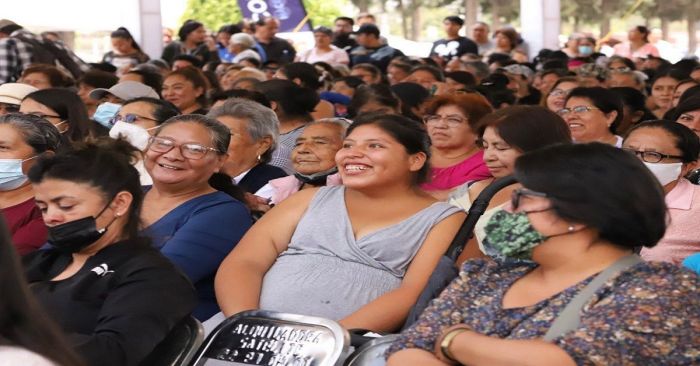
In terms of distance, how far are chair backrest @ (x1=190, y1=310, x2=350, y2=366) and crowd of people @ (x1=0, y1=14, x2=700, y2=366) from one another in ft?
0.75

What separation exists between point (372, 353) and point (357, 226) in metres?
0.96

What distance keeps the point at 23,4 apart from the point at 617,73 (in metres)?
8.74

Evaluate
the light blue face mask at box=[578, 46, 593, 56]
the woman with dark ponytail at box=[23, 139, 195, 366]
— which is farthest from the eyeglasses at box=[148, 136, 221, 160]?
the light blue face mask at box=[578, 46, 593, 56]

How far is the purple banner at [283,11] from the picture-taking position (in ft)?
59.6

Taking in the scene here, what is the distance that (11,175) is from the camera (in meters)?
4.84

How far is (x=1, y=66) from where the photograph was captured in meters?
9.96

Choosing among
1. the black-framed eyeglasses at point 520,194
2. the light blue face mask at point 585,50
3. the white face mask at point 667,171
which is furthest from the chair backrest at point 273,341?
the light blue face mask at point 585,50

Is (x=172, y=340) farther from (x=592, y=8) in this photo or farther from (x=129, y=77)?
(x=592, y=8)

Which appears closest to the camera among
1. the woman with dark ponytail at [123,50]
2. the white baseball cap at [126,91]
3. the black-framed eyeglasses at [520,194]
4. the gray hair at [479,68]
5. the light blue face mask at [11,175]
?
the black-framed eyeglasses at [520,194]

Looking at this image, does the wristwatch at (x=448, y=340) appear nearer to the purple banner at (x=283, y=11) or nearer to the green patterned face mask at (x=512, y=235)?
the green patterned face mask at (x=512, y=235)

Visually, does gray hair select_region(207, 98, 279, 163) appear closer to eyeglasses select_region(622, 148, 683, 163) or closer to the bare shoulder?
the bare shoulder

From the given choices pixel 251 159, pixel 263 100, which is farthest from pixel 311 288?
pixel 263 100

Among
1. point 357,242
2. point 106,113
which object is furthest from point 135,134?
point 357,242

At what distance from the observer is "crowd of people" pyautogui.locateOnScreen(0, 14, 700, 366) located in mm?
2941
